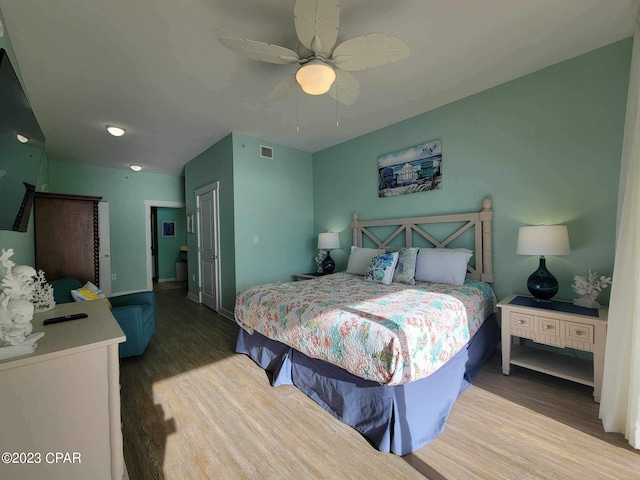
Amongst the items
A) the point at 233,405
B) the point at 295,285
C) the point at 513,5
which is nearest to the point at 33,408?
the point at 233,405

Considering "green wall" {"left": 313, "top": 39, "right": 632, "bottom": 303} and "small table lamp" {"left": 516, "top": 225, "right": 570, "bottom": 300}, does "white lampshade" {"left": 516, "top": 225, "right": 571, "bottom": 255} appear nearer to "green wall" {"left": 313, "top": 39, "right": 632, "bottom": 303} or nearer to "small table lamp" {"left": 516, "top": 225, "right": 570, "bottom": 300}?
→ "small table lamp" {"left": 516, "top": 225, "right": 570, "bottom": 300}

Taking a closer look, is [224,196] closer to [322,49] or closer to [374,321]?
[322,49]

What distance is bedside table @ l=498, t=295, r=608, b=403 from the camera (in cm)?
188

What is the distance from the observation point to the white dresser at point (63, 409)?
0.95 metres

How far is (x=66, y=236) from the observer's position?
3.14 meters

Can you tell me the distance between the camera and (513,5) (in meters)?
1.74

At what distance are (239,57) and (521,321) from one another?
10.7ft

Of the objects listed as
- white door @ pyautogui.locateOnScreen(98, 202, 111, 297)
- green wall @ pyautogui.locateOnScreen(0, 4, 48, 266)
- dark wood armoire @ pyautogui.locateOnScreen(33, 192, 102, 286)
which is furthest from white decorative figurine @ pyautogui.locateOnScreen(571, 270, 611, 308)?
white door @ pyautogui.locateOnScreen(98, 202, 111, 297)

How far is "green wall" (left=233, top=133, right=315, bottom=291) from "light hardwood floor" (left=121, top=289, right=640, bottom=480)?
6.21 feet

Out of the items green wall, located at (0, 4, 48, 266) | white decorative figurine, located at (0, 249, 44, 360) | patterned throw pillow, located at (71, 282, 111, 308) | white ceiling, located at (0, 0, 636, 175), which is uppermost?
white ceiling, located at (0, 0, 636, 175)

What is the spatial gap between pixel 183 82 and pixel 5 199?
180 centimetres

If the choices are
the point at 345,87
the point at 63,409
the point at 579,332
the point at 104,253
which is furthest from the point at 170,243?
the point at 579,332

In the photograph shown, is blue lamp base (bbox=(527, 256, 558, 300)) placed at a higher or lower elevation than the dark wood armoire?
lower

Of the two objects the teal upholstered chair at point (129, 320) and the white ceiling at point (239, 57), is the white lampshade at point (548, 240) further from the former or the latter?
the teal upholstered chair at point (129, 320)
